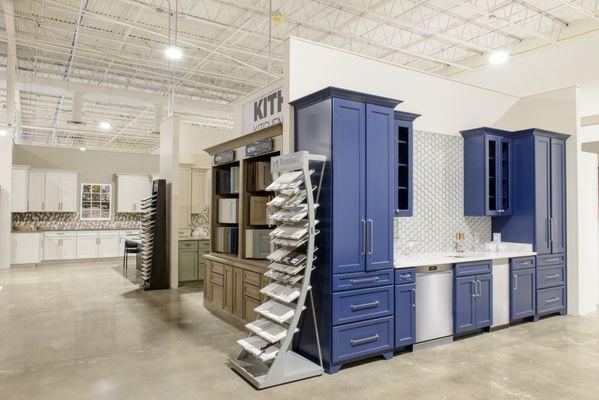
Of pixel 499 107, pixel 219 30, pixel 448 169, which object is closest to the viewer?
pixel 448 169

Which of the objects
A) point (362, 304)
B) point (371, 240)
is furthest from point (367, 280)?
point (371, 240)

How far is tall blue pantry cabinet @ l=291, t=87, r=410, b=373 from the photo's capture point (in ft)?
13.0

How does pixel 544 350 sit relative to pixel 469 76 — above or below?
below

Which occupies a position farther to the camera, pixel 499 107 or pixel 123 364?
pixel 499 107

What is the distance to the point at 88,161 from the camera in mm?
13023

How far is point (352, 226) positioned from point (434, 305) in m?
1.48

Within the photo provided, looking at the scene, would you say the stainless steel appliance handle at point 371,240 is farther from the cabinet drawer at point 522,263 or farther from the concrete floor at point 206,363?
the cabinet drawer at point 522,263

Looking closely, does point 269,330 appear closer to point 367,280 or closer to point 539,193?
point 367,280

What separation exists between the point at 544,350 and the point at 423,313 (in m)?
1.38

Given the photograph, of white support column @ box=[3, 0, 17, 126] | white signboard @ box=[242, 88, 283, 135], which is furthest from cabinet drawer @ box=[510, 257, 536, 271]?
white support column @ box=[3, 0, 17, 126]

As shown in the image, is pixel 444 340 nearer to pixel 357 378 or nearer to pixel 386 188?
pixel 357 378

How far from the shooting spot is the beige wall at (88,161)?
12125mm

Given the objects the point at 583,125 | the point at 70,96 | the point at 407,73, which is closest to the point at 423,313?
the point at 407,73

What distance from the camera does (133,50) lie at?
32.2 feet
